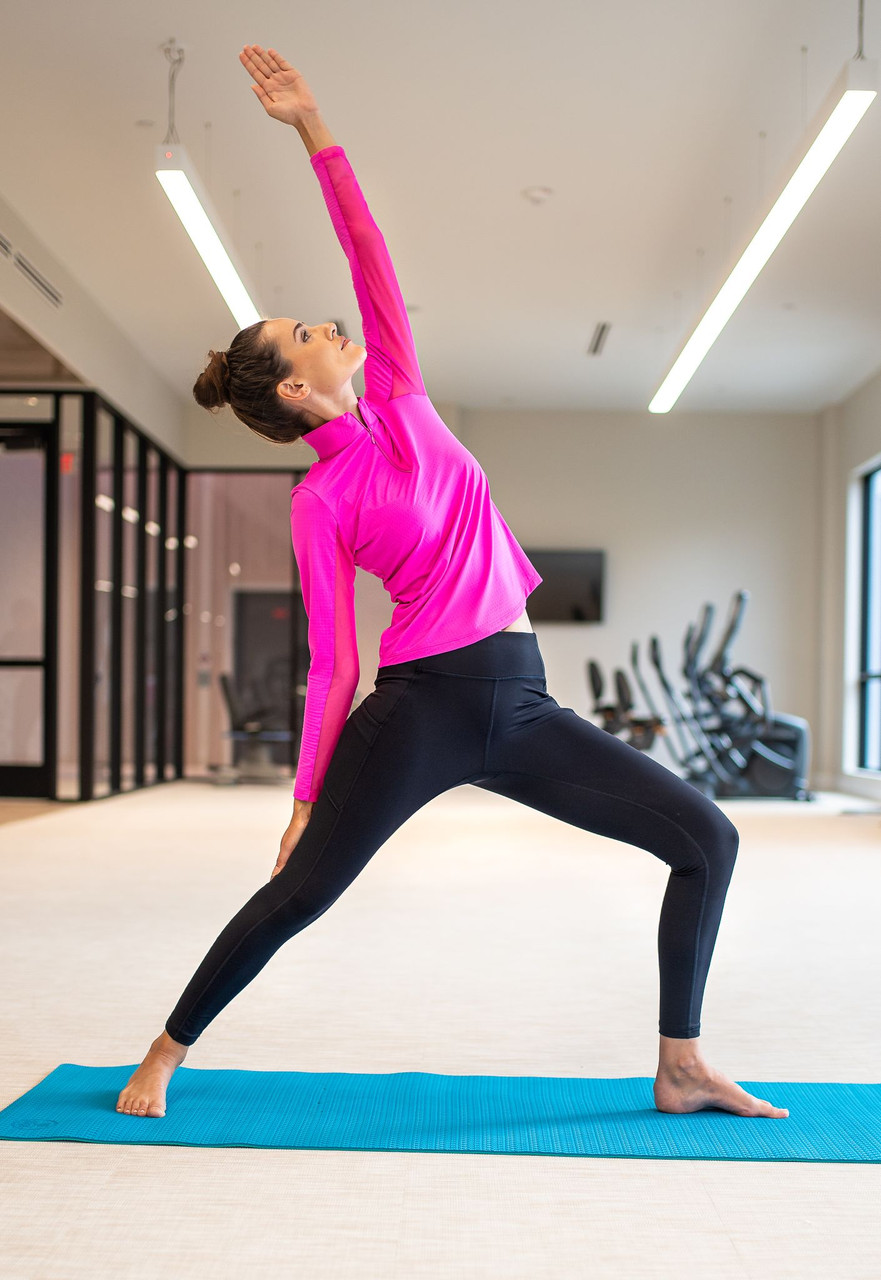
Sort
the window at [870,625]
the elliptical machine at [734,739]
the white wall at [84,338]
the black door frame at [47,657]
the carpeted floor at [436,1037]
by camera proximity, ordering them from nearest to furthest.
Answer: the carpeted floor at [436,1037], the white wall at [84,338], the black door frame at [47,657], the elliptical machine at [734,739], the window at [870,625]

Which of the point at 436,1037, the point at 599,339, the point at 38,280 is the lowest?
the point at 436,1037

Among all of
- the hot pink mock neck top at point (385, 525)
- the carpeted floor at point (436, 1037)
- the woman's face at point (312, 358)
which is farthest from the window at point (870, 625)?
the woman's face at point (312, 358)

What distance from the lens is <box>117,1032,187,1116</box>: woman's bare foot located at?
65.4 inches

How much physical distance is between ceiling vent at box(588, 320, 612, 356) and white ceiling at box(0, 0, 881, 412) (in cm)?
10

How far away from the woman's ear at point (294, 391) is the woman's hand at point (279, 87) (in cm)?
39

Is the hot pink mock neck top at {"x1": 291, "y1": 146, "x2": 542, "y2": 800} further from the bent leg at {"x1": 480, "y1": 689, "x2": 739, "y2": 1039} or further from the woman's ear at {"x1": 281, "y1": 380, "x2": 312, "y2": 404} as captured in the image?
the bent leg at {"x1": 480, "y1": 689, "x2": 739, "y2": 1039}

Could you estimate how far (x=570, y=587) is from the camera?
32.3 feet

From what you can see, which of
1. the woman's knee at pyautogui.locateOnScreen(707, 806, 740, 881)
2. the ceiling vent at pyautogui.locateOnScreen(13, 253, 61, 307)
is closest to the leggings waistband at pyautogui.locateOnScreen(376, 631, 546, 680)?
the woman's knee at pyautogui.locateOnScreen(707, 806, 740, 881)

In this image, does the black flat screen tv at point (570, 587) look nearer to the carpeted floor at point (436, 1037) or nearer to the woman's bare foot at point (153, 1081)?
the carpeted floor at point (436, 1037)

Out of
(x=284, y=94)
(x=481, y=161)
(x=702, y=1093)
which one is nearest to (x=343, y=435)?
(x=284, y=94)

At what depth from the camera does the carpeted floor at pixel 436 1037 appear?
129 centimetres

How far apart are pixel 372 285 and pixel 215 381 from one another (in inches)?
10.5

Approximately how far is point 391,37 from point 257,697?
21.3 ft

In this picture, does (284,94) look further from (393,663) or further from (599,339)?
(599,339)
